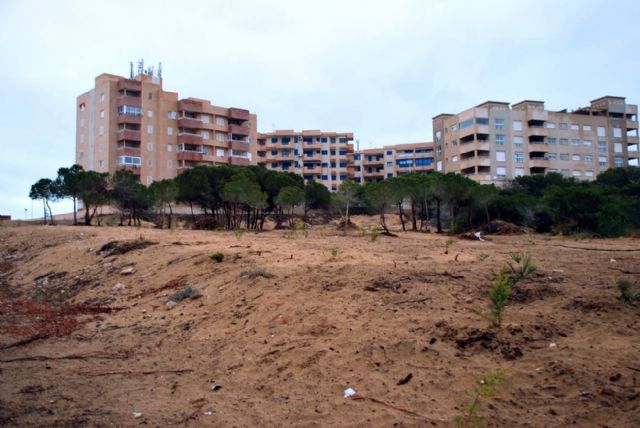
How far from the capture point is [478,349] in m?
6.11

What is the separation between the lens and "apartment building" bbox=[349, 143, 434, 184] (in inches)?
3917

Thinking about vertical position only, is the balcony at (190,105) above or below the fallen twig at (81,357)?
above

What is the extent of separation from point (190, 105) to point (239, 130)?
27.9 feet

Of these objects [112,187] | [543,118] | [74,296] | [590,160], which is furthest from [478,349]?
[590,160]

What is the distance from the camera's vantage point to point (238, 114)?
257ft

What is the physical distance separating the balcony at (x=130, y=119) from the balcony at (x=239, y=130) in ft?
47.2

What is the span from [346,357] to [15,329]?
6309 mm

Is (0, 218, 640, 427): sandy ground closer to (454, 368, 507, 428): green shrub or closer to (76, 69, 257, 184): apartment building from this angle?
(454, 368, 507, 428): green shrub

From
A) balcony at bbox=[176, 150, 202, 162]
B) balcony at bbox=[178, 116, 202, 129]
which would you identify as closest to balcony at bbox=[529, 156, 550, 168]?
balcony at bbox=[176, 150, 202, 162]

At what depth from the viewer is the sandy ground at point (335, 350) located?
5.12m

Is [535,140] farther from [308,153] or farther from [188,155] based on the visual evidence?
[188,155]

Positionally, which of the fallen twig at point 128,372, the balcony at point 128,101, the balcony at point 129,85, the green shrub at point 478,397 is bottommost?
the fallen twig at point 128,372

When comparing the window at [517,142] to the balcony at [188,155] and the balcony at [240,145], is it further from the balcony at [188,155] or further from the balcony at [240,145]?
the balcony at [188,155]

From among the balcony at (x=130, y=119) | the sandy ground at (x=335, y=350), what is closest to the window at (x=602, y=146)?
the balcony at (x=130, y=119)
